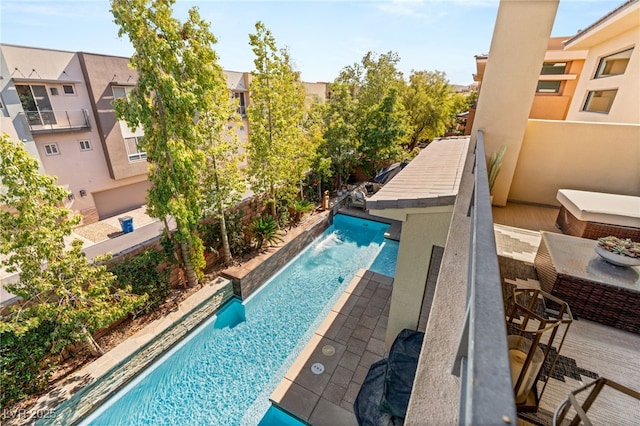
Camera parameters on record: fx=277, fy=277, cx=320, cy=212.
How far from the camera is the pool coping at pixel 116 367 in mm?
6375

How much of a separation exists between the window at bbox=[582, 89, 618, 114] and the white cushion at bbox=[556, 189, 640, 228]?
704 centimetres

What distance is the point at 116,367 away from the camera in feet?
24.4

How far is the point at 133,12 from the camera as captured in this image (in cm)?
691

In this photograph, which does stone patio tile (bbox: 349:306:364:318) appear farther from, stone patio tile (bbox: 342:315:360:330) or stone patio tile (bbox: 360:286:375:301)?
stone patio tile (bbox: 360:286:375:301)

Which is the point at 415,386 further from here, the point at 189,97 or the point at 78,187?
the point at 78,187

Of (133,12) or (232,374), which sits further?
(232,374)

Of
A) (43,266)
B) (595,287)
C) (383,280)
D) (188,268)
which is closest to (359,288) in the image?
(383,280)

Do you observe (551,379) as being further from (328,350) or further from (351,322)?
(351,322)

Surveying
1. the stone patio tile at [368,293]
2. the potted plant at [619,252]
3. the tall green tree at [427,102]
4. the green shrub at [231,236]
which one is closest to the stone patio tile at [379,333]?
the stone patio tile at [368,293]

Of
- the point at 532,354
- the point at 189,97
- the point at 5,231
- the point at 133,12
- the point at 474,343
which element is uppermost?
the point at 133,12

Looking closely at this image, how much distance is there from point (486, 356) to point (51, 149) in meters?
20.9

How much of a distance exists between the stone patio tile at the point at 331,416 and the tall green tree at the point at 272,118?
366 inches

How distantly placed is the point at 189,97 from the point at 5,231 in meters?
5.05

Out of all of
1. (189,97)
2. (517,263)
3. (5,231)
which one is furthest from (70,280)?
(517,263)
